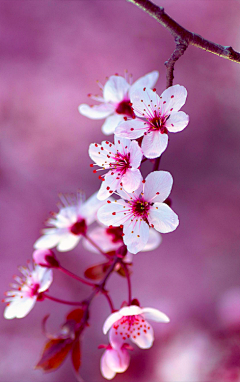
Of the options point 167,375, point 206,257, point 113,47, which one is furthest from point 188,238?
point 113,47

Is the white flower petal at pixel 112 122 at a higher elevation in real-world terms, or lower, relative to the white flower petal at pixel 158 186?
higher

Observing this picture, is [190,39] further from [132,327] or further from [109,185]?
[132,327]

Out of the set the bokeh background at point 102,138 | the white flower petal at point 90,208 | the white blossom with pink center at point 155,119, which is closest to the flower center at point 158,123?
the white blossom with pink center at point 155,119

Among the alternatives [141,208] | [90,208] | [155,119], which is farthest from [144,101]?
[90,208]

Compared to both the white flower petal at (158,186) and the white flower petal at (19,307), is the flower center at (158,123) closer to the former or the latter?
the white flower petal at (158,186)

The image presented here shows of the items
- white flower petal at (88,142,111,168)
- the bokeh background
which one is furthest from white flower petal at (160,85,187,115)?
the bokeh background

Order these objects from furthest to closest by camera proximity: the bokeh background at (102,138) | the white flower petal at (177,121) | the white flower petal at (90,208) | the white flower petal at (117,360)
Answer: the bokeh background at (102,138) < the white flower petal at (90,208) < the white flower petal at (117,360) < the white flower petal at (177,121)
